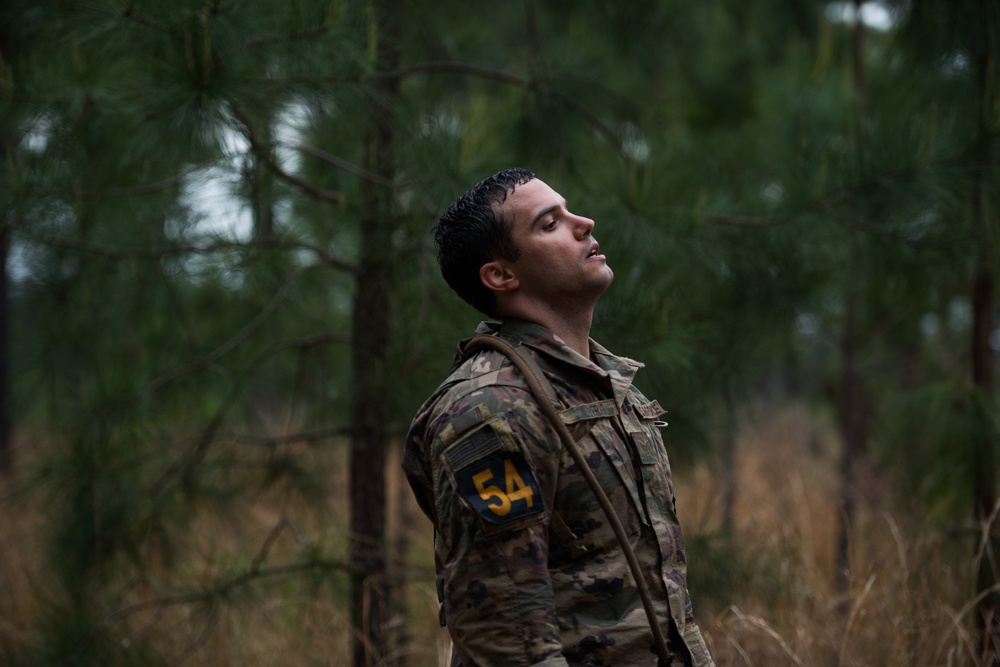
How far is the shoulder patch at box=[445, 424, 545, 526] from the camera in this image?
140cm

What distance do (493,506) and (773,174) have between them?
9.25 feet

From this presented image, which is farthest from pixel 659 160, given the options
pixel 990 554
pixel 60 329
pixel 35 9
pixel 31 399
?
pixel 31 399

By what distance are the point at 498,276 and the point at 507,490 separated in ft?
1.38

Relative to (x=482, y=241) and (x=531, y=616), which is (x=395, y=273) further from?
(x=531, y=616)

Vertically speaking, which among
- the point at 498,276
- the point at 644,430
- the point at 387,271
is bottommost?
the point at 644,430

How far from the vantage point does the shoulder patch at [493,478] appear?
1.40 metres

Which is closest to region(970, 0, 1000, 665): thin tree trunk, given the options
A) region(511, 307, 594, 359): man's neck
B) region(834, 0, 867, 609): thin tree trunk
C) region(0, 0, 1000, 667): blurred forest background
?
region(0, 0, 1000, 667): blurred forest background

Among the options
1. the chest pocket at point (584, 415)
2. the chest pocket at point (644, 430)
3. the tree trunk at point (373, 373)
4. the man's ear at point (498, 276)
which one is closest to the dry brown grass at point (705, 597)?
the tree trunk at point (373, 373)

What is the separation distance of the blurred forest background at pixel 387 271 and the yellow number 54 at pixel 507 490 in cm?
125

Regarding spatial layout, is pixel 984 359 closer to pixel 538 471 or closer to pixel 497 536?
pixel 538 471

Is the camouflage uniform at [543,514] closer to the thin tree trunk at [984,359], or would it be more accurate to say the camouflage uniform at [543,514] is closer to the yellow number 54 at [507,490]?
the yellow number 54 at [507,490]

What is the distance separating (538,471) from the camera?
149 centimetres

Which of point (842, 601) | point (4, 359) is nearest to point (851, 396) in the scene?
point (842, 601)

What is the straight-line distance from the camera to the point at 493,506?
1401 millimetres
